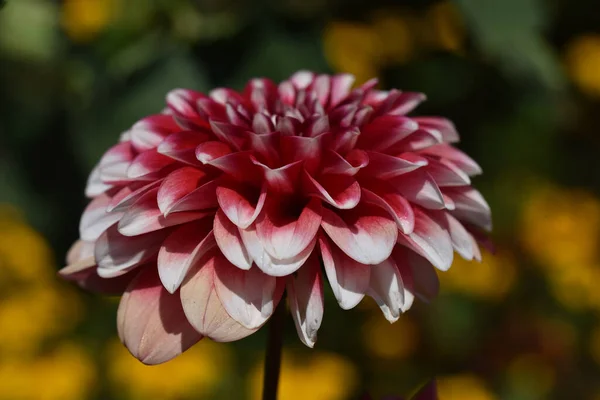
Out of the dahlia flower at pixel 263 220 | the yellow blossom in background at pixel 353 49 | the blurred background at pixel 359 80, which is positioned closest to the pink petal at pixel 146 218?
the dahlia flower at pixel 263 220

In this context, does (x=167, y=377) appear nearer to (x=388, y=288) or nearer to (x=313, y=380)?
(x=313, y=380)

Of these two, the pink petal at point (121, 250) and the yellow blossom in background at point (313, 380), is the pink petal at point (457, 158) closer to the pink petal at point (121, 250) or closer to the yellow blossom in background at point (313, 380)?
the pink petal at point (121, 250)

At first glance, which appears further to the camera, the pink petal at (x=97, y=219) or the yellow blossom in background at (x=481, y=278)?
the yellow blossom in background at (x=481, y=278)

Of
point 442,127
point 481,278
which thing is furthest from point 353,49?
point 442,127

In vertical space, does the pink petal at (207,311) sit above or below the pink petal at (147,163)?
below

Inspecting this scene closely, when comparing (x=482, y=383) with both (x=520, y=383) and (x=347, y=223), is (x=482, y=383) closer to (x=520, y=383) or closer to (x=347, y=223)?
(x=520, y=383)

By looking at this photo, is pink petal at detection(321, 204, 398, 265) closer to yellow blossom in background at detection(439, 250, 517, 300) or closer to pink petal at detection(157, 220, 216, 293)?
pink petal at detection(157, 220, 216, 293)

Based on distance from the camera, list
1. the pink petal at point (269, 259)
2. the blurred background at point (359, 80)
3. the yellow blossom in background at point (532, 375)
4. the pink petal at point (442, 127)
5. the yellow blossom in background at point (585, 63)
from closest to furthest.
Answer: the pink petal at point (269, 259), the pink petal at point (442, 127), the blurred background at point (359, 80), the yellow blossom in background at point (532, 375), the yellow blossom in background at point (585, 63)
